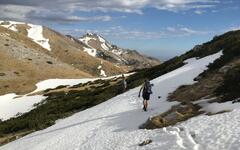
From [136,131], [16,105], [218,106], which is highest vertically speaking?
[218,106]

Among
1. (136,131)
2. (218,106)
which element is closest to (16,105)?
(136,131)

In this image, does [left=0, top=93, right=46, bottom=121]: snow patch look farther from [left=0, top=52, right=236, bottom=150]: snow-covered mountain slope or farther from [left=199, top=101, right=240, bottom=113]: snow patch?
[left=199, top=101, right=240, bottom=113]: snow patch

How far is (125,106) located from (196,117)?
1230cm

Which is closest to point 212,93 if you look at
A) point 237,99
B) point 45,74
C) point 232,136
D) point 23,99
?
point 237,99

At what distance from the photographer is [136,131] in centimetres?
2662

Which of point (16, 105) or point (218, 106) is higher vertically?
point (218, 106)

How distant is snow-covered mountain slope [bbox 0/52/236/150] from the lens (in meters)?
21.0

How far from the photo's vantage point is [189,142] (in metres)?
20.9

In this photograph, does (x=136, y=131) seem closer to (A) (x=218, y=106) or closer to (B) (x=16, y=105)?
(A) (x=218, y=106)

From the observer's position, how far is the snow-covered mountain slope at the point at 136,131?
21.0 metres

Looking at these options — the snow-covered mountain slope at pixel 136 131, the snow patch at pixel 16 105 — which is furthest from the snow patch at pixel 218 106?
the snow patch at pixel 16 105

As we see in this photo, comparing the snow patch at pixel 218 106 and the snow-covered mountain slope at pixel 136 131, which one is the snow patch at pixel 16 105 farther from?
the snow patch at pixel 218 106

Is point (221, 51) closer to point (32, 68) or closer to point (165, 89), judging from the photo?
point (165, 89)

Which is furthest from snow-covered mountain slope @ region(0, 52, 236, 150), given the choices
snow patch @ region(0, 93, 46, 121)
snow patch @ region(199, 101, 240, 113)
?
snow patch @ region(0, 93, 46, 121)
